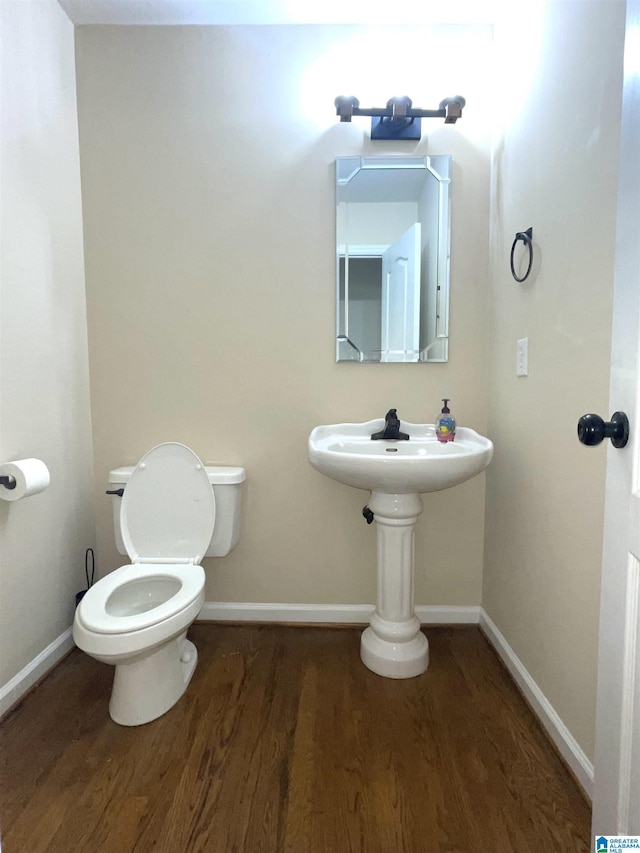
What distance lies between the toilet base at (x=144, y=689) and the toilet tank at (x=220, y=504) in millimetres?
403

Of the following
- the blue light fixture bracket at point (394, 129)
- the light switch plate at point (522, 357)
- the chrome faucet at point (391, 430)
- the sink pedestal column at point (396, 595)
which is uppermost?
the blue light fixture bracket at point (394, 129)

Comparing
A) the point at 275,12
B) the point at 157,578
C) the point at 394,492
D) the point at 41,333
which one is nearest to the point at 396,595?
the point at 394,492

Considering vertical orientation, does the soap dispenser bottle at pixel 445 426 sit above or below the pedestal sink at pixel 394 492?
above

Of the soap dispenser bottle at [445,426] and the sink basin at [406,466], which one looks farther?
the soap dispenser bottle at [445,426]

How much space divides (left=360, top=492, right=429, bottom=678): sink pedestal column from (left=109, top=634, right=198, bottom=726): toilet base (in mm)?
687

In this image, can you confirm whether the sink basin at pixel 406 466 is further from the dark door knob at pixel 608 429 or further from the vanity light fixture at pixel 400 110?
the vanity light fixture at pixel 400 110

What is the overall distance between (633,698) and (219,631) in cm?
154

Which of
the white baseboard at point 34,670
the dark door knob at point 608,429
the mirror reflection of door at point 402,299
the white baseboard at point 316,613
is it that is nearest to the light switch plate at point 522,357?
the mirror reflection of door at point 402,299

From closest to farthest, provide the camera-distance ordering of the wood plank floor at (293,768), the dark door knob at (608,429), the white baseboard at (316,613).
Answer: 1. the dark door knob at (608,429)
2. the wood plank floor at (293,768)
3. the white baseboard at (316,613)

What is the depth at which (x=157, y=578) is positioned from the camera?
5.09ft

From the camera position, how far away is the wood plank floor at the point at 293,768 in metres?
1.04

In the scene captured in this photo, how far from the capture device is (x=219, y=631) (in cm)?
187

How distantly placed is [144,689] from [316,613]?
0.76 meters

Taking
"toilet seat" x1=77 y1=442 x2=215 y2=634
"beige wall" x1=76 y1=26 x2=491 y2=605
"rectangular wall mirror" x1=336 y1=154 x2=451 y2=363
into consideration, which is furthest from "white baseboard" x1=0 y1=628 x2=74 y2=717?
"rectangular wall mirror" x1=336 y1=154 x2=451 y2=363
